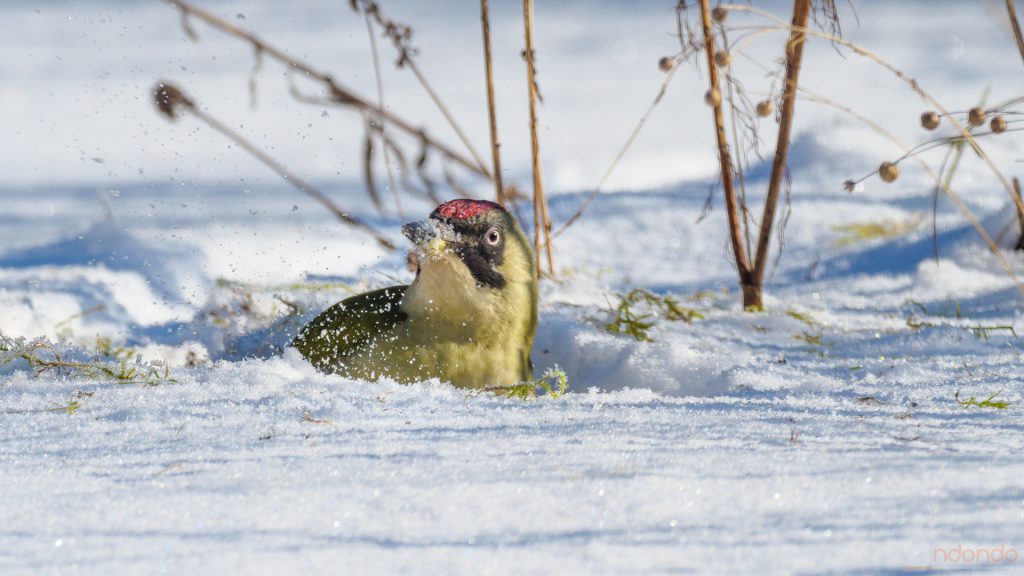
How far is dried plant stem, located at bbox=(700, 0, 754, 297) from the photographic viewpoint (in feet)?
12.3

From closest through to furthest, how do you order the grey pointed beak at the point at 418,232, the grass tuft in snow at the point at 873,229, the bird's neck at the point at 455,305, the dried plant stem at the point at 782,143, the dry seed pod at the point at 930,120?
the dry seed pod at the point at 930,120
the grey pointed beak at the point at 418,232
the bird's neck at the point at 455,305
the dried plant stem at the point at 782,143
the grass tuft in snow at the point at 873,229

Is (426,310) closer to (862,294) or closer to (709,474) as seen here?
(709,474)

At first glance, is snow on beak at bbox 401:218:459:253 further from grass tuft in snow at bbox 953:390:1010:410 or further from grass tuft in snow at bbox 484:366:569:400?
grass tuft in snow at bbox 953:390:1010:410

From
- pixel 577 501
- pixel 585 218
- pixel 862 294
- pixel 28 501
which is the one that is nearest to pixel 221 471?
pixel 28 501

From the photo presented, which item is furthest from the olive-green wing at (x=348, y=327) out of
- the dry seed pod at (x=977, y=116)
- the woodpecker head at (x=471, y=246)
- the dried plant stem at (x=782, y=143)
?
the dry seed pod at (x=977, y=116)

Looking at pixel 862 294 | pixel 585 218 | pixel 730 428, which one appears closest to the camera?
pixel 730 428

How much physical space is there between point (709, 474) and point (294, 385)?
3.52ft

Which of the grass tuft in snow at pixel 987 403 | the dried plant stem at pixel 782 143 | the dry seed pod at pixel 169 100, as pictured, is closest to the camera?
the grass tuft in snow at pixel 987 403

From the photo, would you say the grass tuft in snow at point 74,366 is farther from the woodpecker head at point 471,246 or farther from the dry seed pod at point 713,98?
the dry seed pod at point 713,98

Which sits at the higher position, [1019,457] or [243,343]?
[1019,457]

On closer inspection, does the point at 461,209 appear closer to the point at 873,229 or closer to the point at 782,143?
the point at 782,143

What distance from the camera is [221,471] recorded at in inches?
79.3

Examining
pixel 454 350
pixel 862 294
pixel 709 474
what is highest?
pixel 709 474

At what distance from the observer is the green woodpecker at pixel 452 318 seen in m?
3.19
